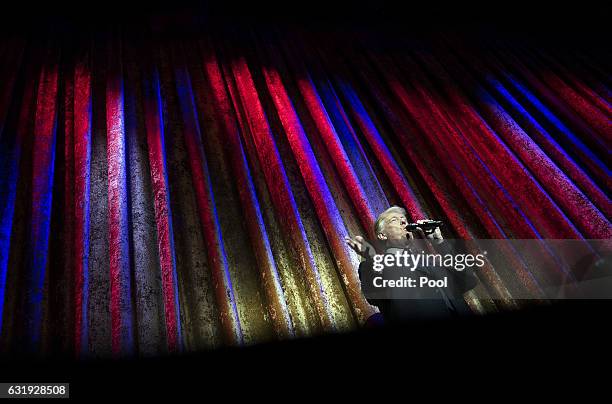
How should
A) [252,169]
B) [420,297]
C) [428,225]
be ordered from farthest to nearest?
[252,169]
[428,225]
[420,297]

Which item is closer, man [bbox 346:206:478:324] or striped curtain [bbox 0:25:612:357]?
man [bbox 346:206:478:324]

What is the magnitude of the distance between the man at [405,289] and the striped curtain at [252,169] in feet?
1.56

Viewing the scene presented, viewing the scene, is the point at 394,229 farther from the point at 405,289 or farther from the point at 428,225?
the point at 405,289

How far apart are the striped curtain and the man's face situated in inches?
18.6

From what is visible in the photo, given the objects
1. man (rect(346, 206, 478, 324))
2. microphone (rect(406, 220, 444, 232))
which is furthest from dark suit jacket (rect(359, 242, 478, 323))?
microphone (rect(406, 220, 444, 232))

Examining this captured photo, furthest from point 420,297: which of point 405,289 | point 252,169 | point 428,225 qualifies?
point 252,169

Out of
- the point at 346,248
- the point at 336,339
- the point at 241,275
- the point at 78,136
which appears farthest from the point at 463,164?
the point at 78,136

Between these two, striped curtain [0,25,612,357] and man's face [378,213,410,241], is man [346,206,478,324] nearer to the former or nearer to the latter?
man's face [378,213,410,241]

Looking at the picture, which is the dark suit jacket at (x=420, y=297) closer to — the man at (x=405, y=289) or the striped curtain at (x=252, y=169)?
the man at (x=405, y=289)

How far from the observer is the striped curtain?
196cm

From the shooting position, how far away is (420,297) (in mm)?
1453

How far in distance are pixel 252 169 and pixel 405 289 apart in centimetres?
145

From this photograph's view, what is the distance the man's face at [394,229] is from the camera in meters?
1.65

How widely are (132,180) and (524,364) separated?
6.99 ft
